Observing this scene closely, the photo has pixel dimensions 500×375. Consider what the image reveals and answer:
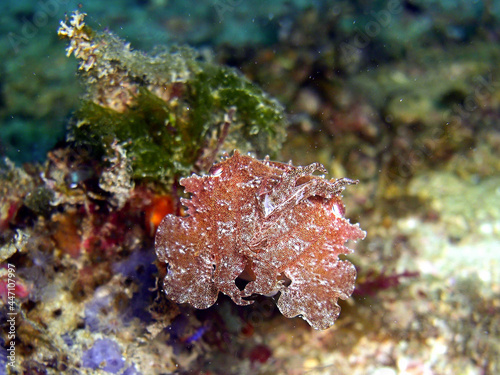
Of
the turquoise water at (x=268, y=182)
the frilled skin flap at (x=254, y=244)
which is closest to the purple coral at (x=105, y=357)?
the turquoise water at (x=268, y=182)

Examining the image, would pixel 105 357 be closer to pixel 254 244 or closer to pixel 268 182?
pixel 254 244

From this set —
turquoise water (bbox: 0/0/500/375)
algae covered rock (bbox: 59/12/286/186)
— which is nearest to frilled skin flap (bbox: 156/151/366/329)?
turquoise water (bbox: 0/0/500/375)

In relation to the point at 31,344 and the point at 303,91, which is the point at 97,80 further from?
the point at 303,91

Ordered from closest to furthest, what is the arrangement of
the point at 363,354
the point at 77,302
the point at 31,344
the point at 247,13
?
1. the point at 31,344
2. the point at 77,302
3. the point at 363,354
4. the point at 247,13

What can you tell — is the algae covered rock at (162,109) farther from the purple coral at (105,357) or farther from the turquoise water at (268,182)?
the purple coral at (105,357)

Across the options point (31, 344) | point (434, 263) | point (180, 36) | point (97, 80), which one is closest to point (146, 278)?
point (31, 344)

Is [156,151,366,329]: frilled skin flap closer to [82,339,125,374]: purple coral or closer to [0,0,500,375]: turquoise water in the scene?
[0,0,500,375]: turquoise water
